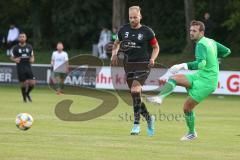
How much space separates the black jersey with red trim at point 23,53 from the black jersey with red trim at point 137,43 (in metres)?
13.0

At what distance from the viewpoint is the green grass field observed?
40.0ft

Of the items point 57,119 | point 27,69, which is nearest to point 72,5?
point 27,69

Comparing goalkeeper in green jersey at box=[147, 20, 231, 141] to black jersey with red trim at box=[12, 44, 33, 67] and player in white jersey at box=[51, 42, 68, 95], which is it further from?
player in white jersey at box=[51, 42, 68, 95]

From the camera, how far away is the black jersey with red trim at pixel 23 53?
28422mm

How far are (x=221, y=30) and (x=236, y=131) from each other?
99.4ft

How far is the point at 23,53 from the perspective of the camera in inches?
1121

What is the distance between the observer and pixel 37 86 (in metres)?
39.1

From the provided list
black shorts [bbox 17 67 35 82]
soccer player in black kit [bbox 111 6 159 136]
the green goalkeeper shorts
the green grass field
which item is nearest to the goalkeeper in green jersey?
the green goalkeeper shorts

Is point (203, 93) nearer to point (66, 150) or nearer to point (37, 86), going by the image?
point (66, 150)

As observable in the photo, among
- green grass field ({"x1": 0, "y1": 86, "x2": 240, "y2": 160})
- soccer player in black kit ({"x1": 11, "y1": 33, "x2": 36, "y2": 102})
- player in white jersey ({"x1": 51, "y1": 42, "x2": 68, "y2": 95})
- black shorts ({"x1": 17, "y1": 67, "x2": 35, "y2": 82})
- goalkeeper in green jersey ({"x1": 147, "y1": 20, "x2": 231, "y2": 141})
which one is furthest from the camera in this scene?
player in white jersey ({"x1": 51, "y1": 42, "x2": 68, "y2": 95})

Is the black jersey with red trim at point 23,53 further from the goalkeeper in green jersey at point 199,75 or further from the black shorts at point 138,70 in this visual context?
the goalkeeper in green jersey at point 199,75

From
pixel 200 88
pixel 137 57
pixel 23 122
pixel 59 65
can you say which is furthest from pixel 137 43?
pixel 59 65

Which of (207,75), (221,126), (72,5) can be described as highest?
(72,5)

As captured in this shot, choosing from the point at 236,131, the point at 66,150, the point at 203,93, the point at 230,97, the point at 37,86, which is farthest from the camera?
the point at 37,86
